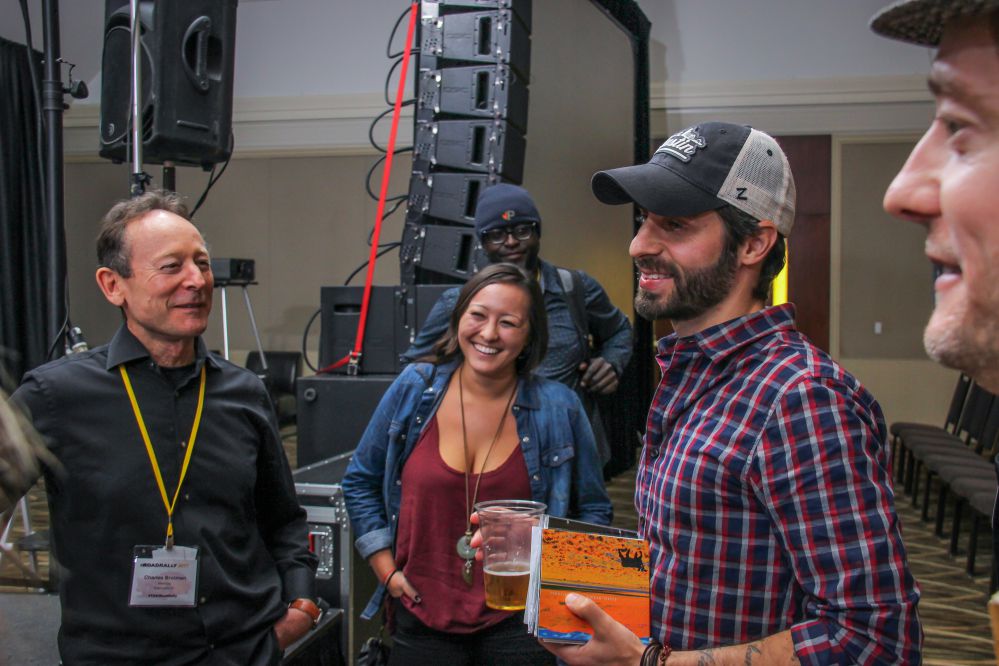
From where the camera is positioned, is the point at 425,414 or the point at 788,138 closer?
the point at 425,414

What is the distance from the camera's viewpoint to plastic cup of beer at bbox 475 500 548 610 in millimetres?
1314

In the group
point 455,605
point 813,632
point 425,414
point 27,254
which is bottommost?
point 455,605

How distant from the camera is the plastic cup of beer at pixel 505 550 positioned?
1314 millimetres

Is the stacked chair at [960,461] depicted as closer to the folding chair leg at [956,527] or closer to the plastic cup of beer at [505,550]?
the folding chair leg at [956,527]

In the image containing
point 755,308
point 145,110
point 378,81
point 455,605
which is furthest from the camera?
point 378,81

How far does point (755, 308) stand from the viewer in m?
1.16

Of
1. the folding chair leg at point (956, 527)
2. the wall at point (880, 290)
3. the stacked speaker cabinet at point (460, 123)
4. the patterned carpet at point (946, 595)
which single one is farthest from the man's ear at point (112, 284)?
the wall at point (880, 290)

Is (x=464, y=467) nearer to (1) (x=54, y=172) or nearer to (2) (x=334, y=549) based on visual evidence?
(2) (x=334, y=549)

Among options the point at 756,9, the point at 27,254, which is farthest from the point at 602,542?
the point at 27,254

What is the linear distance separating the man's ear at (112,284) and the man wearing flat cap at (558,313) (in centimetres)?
100

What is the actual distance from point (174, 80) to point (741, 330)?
2.10 meters

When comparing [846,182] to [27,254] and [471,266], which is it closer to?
[471,266]

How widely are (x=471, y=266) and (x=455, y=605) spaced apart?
1.77 m

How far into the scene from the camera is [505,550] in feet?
4.39
